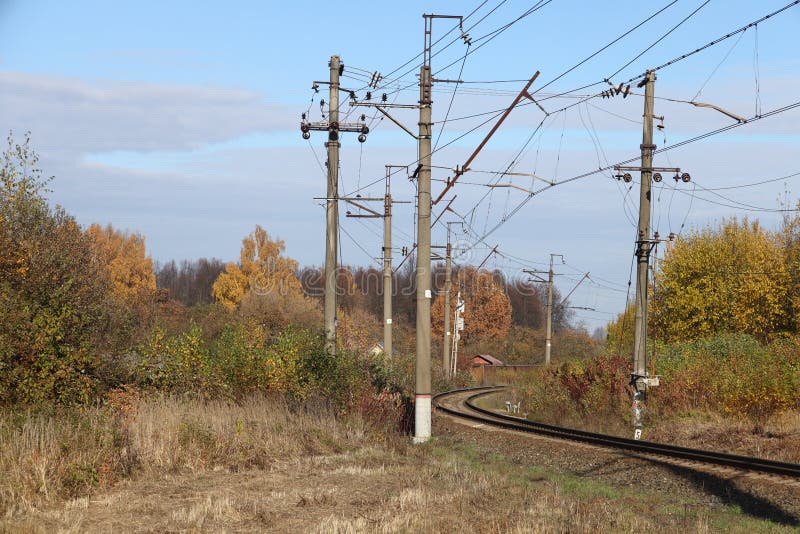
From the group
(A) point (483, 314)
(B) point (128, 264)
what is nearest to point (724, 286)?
(A) point (483, 314)

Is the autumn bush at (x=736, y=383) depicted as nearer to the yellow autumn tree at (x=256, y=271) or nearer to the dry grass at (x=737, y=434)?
the dry grass at (x=737, y=434)

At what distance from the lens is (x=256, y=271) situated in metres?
96.2

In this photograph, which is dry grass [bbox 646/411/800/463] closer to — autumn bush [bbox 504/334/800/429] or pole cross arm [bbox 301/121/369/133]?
autumn bush [bbox 504/334/800/429]

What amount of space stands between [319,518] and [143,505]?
2405 millimetres

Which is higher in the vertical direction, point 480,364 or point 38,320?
point 38,320

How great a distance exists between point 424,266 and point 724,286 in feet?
119

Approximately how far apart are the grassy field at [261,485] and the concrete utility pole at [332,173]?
8.54m

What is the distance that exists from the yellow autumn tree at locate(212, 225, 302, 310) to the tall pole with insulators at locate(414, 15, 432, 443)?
7172cm

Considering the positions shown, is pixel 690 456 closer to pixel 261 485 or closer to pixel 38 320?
pixel 261 485

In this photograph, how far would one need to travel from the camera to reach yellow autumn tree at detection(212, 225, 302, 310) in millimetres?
94062

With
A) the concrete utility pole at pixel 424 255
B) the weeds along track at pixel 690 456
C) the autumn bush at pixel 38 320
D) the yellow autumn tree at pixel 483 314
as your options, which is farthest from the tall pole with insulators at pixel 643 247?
the yellow autumn tree at pixel 483 314

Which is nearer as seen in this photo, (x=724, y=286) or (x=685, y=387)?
(x=685, y=387)

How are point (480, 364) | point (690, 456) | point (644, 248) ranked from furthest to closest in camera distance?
point (480, 364) < point (644, 248) < point (690, 456)

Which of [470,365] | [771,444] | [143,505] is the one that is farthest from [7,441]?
[470,365]
